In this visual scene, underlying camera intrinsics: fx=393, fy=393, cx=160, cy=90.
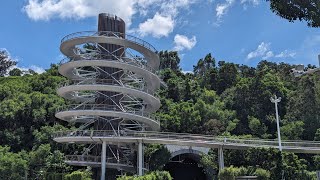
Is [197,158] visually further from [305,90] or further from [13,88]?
[13,88]

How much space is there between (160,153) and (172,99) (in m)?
31.7

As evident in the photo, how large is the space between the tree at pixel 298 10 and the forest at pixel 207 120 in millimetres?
26654

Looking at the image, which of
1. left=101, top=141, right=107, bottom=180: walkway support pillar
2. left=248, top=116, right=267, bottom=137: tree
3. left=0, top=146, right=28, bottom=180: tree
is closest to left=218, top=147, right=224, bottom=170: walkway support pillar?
left=101, top=141, right=107, bottom=180: walkway support pillar

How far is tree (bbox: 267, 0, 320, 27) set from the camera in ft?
47.0

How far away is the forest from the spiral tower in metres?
3.39

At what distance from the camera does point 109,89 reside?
45375mm

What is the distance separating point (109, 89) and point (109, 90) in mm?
365

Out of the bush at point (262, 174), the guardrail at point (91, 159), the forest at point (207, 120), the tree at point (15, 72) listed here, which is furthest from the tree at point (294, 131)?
the tree at point (15, 72)

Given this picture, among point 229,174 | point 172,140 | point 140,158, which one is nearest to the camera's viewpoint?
point 229,174

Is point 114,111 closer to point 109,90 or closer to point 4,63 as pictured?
point 109,90

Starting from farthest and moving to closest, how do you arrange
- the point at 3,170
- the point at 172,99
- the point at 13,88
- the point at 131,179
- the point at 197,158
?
the point at 172,99
the point at 13,88
the point at 197,158
the point at 3,170
the point at 131,179

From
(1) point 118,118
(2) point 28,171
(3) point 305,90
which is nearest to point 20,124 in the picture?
(2) point 28,171

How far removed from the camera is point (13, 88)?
69.7m

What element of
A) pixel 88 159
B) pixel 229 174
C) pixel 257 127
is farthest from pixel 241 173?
pixel 257 127
